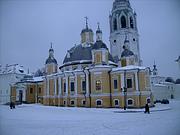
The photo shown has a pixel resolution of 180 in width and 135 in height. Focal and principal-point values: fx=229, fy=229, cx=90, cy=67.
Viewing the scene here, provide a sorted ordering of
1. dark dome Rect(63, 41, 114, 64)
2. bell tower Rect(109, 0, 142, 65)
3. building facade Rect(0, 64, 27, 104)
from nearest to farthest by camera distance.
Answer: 1. dark dome Rect(63, 41, 114, 64)
2. bell tower Rect(109, 0, 142, 65)
3. building facade Rect(0, 64, 27, 104)

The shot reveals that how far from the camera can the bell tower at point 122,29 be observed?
179ft

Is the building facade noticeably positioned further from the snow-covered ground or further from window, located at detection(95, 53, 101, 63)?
the snow-covered ground

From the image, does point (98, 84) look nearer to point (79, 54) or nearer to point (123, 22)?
point (79, 54)

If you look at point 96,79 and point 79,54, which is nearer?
point 96,79

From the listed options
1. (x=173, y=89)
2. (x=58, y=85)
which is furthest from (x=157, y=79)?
(x=58, y=85)

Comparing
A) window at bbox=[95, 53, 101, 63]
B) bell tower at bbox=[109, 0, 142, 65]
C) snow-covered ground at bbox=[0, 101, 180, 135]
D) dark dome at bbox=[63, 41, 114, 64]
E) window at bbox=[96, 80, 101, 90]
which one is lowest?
snow-covered ground at bbox=[0, 101, 180, 135]

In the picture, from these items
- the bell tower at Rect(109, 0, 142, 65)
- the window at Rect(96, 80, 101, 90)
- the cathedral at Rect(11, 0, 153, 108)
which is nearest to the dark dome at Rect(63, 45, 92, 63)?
the cathedral at Rect(11, 0, 153, 108)

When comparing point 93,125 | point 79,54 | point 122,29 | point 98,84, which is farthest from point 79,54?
point 93,125

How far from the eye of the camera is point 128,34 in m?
54.6

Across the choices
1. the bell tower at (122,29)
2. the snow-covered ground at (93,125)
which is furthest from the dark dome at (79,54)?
the snow-covered ground at (93,125)

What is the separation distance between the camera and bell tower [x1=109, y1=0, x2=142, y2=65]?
2153 inches

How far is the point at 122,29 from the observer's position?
54.7 meters

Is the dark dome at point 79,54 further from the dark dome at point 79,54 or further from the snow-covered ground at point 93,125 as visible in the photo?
the snow-covered ground at point 93,125

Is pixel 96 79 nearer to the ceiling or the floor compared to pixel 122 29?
nearer to the floor
